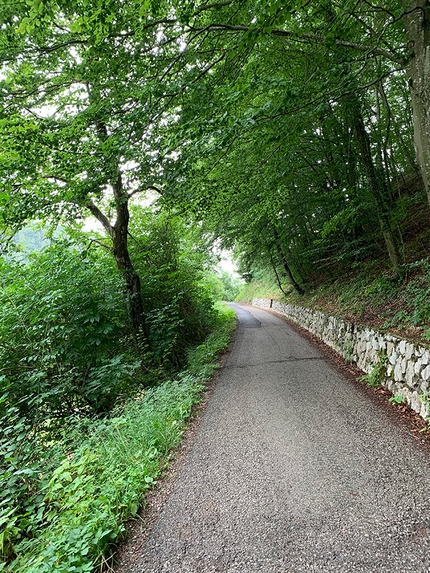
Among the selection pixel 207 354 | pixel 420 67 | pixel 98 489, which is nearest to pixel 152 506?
pixel 98 489

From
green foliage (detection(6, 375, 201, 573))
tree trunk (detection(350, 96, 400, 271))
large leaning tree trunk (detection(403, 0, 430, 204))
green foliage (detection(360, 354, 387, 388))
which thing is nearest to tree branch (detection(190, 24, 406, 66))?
large leaning tree trunk (detection(403, 0, 430, 204))

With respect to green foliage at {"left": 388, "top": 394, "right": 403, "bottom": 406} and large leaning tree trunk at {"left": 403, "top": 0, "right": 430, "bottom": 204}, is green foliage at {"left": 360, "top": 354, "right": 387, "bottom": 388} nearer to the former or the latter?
green foliage at {"left": 388, "top": 394, "right": 403, "bottom": 406}

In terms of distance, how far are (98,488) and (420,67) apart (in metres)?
6.06

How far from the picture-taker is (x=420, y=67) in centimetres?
353

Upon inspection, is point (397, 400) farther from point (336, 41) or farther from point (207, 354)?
point (336, 41)

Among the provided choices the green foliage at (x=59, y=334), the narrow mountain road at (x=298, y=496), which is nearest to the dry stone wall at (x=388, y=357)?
the narrow mountain road at (x=298, y=496)

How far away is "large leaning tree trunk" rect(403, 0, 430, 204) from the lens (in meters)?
3.45

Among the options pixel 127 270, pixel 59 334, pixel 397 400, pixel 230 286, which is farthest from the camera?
pixel 230 286

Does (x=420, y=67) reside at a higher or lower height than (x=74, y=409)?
higher

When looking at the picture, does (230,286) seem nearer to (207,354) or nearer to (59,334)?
(207,354)

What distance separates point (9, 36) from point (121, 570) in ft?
20.8

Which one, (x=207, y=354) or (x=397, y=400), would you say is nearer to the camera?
(x=397, y=400)

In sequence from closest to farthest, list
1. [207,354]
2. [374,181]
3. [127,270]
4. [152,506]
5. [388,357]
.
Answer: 1. [152,506]
2. [388,357]
3. [374,181]
4. [127,270]
5. [207,354]

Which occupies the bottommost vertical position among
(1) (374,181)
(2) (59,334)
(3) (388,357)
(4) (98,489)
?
(4) (98,489)
